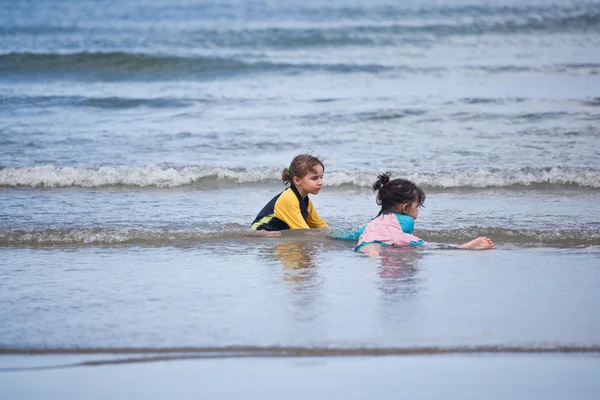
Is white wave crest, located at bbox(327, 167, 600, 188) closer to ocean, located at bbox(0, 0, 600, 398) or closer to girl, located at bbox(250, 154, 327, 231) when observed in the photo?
ocean, located at bbox(0, 0, 600, 398)

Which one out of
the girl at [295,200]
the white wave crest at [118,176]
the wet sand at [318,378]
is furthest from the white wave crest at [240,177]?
the wet sand at [318,378]

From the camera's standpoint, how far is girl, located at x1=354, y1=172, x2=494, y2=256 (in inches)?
263

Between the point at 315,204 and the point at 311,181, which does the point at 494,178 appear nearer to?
the point at 315,204

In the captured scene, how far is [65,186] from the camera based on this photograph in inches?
405

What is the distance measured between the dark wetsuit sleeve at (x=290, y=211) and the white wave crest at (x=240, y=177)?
2670 mm

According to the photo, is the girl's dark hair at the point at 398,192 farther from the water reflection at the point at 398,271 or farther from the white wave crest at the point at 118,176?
the white wave crest at the point at 118,176

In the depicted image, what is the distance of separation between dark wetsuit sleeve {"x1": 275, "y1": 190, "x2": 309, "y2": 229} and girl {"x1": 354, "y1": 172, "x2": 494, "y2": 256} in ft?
2.21

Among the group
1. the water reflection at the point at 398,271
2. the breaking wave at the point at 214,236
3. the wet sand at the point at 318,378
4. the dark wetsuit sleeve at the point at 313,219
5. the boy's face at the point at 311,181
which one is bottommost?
the wet sand at the point at 318,378

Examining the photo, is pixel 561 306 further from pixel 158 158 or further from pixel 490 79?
pixel 490 79

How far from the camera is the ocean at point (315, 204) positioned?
4332 millimetres

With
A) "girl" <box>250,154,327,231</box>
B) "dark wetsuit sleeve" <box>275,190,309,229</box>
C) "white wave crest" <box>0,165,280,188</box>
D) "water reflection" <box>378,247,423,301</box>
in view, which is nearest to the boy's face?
"girl" <box>250,154,327,231</box>

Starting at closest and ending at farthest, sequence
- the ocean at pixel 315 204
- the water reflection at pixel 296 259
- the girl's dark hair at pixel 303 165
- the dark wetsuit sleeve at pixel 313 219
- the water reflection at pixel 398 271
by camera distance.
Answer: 1. the ocean at pixel 315 204
2. the water reflection at pixel 398 271
3. the water reflection at pixel 296 259
4. the girl's dark hair at pixel 303 165
5. the dark wetsuit sleeve at pixel 313 219

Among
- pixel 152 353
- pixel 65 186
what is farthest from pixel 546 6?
pixel 152 353

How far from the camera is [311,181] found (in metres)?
7.44
